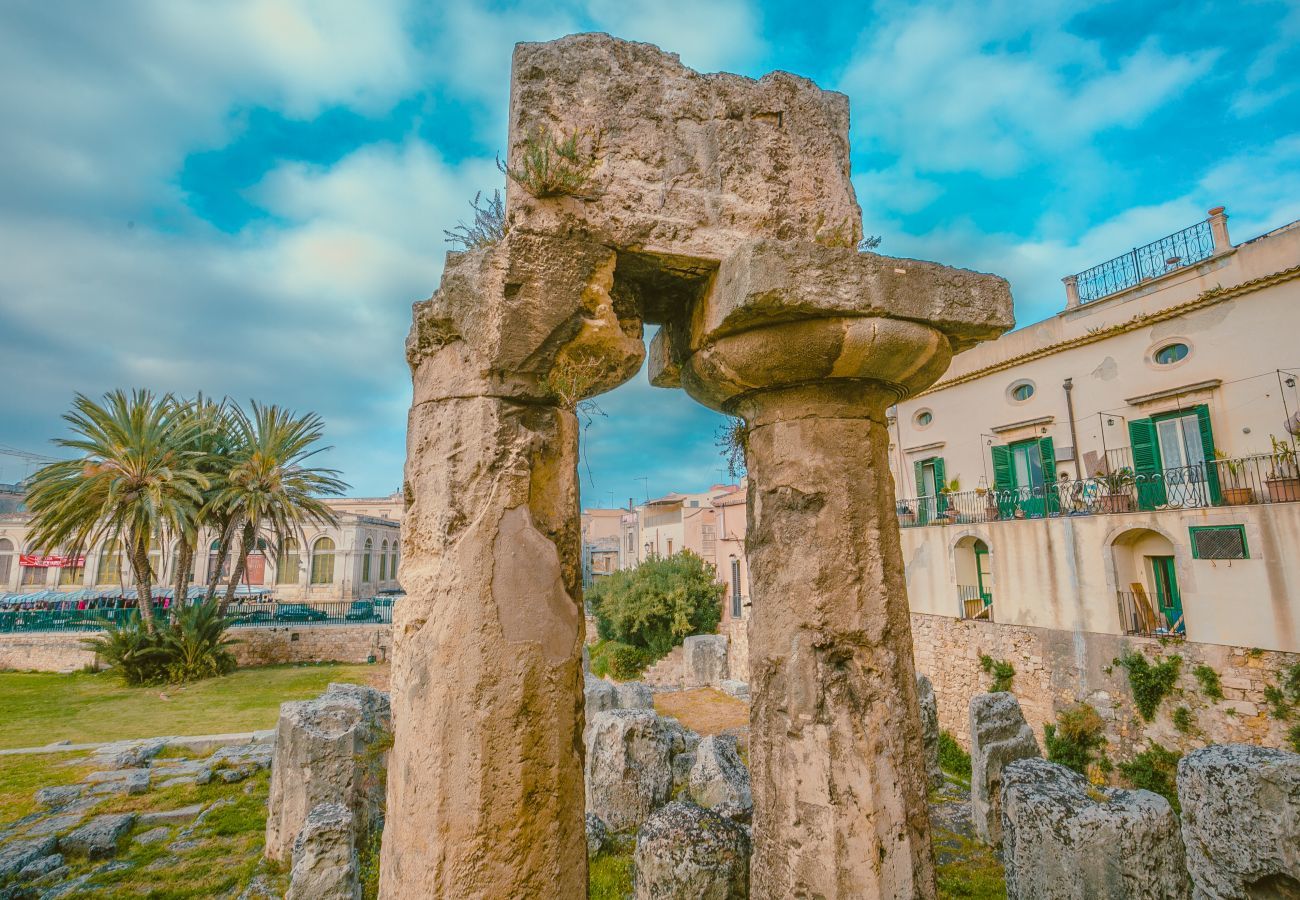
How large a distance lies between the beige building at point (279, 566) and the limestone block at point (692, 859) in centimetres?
3280

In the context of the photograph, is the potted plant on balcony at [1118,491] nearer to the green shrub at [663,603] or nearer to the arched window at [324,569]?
the green shrub at [663,603]

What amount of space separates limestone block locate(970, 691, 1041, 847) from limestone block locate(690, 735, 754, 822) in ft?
7.61

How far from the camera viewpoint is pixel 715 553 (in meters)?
29.6

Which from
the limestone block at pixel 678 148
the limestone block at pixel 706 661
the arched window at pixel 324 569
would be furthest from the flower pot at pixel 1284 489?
the arched window at pixel 324 569

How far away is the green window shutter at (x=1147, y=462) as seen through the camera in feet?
42.8

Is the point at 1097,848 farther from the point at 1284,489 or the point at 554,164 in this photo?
the point at 1284,489

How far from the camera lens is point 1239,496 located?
11.4 m

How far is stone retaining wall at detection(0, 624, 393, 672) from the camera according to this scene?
699 inches

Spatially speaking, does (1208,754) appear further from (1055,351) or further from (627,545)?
(627,545)

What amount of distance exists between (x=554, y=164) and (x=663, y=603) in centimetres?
2382

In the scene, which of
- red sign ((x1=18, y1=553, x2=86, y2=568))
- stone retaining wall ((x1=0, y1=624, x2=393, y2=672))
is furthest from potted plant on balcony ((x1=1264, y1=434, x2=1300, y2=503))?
red sign ((x1=18, y1=553, x2=86, y2=568))

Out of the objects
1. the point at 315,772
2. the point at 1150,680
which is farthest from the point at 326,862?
the point at 1150,680

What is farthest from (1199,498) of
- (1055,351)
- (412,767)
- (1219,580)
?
(412,767)

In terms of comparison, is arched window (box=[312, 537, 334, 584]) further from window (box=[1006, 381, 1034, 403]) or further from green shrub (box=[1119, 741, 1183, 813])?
green shrub (box=[1119, 741, 1183, 813])
